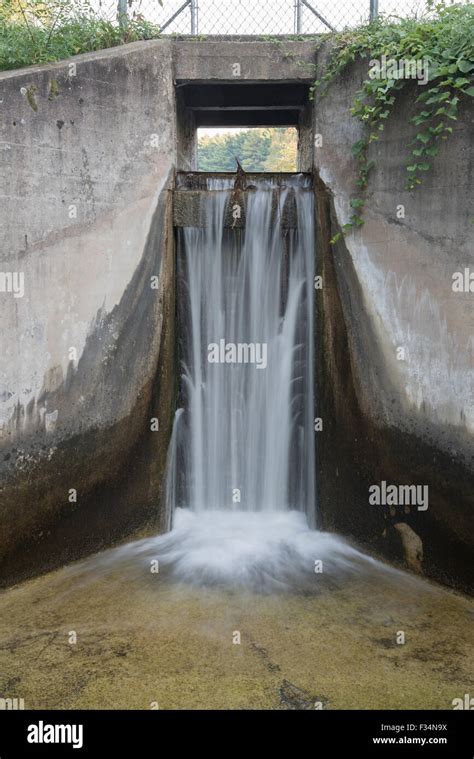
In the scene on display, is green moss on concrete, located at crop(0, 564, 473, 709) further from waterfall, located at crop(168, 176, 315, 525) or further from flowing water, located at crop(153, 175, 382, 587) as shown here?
waterfall, located at crop(168, 176, 315, 525)

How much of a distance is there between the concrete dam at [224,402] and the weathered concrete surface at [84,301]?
2 centimetres

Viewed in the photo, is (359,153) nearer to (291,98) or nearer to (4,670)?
(291,98)

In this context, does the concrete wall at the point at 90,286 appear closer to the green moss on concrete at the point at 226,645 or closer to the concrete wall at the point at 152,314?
the concrete wall at the point at 152,314

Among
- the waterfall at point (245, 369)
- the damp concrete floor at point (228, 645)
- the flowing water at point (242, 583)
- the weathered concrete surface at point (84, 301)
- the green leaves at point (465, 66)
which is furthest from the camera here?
the waterfall at point (245, 369)

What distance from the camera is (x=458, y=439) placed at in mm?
6117

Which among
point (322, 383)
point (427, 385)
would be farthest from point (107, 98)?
point (427, 385)

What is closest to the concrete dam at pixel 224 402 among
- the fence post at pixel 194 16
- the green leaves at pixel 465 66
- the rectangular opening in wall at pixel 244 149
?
the green leaves at pixel 465 66

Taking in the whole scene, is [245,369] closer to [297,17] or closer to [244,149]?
[297,17]

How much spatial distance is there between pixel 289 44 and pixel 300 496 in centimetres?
542

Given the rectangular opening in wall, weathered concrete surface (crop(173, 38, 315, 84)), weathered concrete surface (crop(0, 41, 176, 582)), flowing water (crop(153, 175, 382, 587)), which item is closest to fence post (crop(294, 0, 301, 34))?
weathered concrete surface (crop(173, 38, 315, 84))

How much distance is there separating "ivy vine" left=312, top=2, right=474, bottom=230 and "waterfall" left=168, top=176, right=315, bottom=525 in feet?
4.51

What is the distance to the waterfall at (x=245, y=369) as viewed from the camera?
807 centimetres

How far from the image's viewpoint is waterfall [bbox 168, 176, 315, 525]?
807 cm

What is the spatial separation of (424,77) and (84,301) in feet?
13.1
